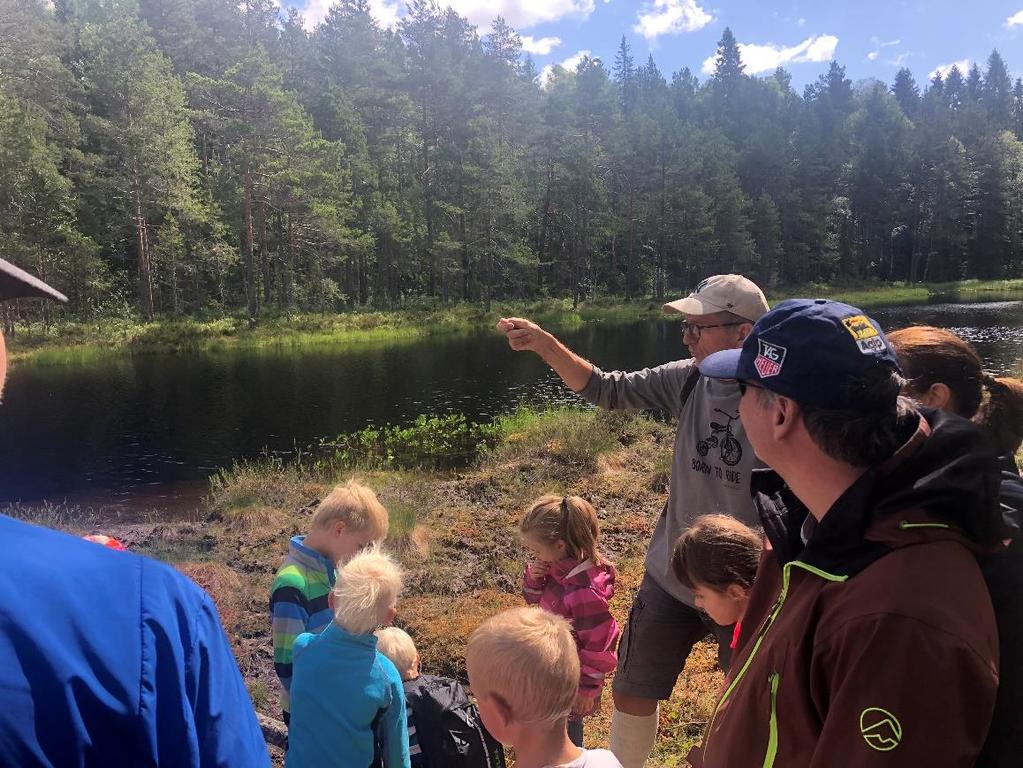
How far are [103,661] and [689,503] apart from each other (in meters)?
2.47

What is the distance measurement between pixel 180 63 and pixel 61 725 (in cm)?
5819

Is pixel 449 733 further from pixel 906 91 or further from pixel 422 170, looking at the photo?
pixel 906 91

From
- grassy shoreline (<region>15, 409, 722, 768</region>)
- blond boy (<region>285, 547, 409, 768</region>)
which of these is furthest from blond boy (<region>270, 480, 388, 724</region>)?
grassy shoreline (<region>15, 409, 722, 768</region>)

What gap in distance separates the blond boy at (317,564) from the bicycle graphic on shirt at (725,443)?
1.47 metres

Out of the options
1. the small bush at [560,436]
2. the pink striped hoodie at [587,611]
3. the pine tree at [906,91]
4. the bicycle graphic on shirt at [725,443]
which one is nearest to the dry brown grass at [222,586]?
the pink striped hoodie at [587,611]

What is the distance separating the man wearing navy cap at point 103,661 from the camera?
30.6 inches

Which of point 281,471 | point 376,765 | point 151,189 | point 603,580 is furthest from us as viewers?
point 151,189

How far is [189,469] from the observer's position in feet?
42.7

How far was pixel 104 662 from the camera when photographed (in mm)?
839

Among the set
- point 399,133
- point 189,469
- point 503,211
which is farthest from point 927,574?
point 399,133

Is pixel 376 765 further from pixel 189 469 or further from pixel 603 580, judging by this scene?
pixel 189 469

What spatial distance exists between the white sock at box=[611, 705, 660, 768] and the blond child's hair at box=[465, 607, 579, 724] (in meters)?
1.06

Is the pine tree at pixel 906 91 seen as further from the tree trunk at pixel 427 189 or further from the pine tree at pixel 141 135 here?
the pine tree at pixel 141 135

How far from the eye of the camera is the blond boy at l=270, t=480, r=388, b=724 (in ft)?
9.49
